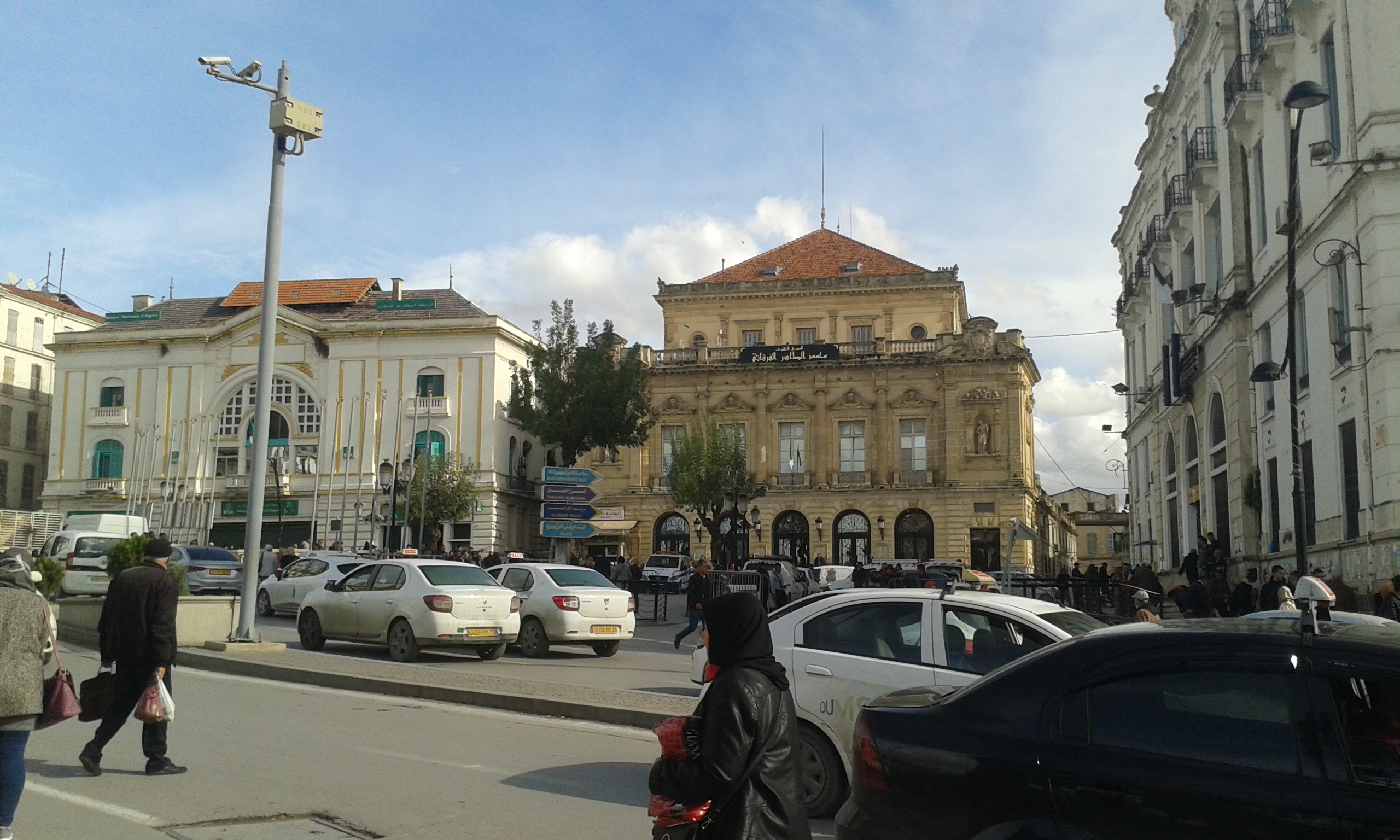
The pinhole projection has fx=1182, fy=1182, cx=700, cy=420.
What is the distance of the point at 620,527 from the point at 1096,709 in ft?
178

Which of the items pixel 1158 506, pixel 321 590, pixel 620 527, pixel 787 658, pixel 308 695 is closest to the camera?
pixel 787 658

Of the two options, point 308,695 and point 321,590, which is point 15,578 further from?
point 321,590

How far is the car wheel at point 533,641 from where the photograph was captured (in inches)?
761

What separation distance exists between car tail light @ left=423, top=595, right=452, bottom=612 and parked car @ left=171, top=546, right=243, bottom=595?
1325 centimetres

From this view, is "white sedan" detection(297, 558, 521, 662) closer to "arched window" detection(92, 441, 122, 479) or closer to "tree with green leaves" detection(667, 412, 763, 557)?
"tree with green leaves" detection(667, 412, 763, 557)

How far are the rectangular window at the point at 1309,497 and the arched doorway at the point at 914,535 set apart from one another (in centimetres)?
3091

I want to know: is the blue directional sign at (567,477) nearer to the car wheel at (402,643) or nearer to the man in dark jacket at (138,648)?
the car wheel at (402,643)

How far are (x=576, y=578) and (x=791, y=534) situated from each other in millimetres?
38700

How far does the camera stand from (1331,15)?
23125 mm

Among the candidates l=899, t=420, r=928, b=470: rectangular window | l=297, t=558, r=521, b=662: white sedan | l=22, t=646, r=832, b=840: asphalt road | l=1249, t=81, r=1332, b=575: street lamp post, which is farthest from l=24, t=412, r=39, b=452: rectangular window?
l=1249, t=81, r=1332, b=575: street lamp post

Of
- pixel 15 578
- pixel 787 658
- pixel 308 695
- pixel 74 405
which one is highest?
pixel 74 405

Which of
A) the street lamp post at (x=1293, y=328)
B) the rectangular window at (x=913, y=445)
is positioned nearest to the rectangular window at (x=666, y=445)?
the rectangular window at (x=913, y=445)

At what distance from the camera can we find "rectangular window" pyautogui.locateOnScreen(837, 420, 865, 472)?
57.8 m

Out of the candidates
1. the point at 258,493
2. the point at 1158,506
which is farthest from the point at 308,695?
the point at 1158,506
